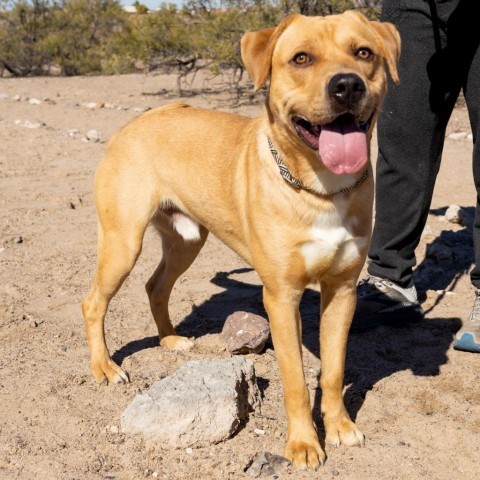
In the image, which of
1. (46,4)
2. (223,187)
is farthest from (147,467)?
(46,4)

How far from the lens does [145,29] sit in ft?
48.1

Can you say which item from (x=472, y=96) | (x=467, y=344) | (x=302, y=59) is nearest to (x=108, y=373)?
(x=302, y=59)

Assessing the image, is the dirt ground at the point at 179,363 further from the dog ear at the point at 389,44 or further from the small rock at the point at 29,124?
the small rock at the point at 29,124

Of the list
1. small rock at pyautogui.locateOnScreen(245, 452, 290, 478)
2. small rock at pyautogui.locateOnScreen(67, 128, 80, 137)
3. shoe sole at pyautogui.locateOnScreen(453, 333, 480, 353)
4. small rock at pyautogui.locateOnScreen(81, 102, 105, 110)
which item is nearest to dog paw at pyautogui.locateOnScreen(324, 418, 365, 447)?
small rock at pyautogui.locateOnScreen(245, 452, 290, 478)

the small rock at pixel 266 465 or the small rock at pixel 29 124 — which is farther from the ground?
the small rock at pixel 266 465

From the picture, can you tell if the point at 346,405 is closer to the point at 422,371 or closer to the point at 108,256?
the point at 422,371

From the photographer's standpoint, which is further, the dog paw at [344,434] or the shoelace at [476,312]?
the shoelace at [476,312]

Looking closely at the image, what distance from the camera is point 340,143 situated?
303cm

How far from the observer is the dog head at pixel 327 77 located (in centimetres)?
296

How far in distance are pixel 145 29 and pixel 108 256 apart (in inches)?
454

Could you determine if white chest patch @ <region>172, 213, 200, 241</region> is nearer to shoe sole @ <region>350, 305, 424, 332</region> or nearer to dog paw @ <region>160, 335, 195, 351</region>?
dog paw @ <region>160, 335, 195, 351</region>

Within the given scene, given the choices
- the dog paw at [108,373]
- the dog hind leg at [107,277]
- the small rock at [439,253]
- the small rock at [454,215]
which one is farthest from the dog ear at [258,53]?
the small rock at [454,215]

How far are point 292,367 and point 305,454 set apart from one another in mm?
373

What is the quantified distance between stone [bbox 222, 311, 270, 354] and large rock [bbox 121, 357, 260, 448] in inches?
27.9
